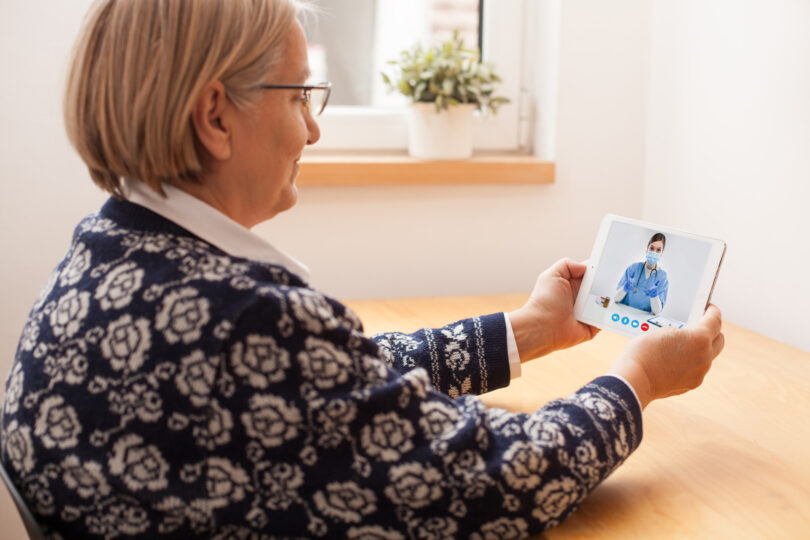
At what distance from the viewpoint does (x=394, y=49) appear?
6.44ft

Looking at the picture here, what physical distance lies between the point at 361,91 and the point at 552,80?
44 centimetres

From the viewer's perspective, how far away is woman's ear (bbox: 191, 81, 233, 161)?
2.63 feet

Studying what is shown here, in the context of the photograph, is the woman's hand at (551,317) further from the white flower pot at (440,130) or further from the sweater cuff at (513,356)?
the white flower pot at (440,130)

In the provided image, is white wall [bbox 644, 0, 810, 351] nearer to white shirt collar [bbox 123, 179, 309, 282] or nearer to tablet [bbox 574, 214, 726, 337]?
tablet [bbox 574, 214, 726, 337]

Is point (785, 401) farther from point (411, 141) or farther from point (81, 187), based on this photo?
point (81, 187)

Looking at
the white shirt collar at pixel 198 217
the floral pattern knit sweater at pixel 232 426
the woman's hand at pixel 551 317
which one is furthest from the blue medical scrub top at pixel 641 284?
the white shirt collar at pixel 198 217

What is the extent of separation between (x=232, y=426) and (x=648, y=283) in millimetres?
650

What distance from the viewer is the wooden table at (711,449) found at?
82cm

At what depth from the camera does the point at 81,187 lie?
1.69 metres

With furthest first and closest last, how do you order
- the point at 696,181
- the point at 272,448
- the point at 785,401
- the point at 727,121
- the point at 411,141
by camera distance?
1. the point at 411,141
2. the point at 696,181
3. the point at 727,121
4. the point at 785,401
5. the point at 272,448

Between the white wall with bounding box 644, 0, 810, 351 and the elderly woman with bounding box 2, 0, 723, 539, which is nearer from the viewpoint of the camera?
the elderly woman with bounding box 2, 0, 723, 539

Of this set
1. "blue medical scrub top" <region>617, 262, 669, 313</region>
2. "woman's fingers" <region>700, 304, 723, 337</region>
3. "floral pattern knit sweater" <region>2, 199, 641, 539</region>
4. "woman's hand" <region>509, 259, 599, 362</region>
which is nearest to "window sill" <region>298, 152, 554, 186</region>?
"woman's hand" <region>509, 259, 599, 362</region>

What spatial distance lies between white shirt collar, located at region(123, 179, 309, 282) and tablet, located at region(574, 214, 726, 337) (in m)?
0.52

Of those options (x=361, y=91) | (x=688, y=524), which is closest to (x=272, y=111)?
(x=688, y=524)
